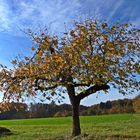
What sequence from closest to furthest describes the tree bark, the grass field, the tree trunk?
the grass field < the tree bark < the tree trunk

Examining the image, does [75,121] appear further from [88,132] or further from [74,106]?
[88,132]

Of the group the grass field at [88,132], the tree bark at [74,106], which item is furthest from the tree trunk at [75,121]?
the grass field at [88,132]

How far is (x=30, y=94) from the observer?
28594 mm

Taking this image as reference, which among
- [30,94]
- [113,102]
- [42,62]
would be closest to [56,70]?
[42,62]

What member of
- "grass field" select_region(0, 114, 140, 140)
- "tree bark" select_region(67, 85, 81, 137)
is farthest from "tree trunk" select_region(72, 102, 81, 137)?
"grass field" select_region(0, 114, 140, 140)

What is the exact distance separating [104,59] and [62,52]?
10.6 ft

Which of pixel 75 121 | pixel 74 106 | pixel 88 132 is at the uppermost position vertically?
pixel 74 106

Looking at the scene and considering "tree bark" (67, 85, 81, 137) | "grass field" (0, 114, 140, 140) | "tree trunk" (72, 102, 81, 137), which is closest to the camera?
"grass field" (0, 114, 140, 140)

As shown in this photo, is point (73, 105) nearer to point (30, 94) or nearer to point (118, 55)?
point (30, 94)

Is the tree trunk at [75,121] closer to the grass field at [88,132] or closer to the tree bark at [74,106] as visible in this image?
the tree bark at [74,106]

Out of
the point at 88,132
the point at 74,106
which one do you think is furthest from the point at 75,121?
the point at 88,132

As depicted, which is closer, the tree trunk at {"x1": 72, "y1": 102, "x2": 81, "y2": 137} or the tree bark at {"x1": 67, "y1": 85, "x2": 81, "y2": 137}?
the tree bark at {"x1": 67, "y1": 85, "x2": 81, "y2": 137}

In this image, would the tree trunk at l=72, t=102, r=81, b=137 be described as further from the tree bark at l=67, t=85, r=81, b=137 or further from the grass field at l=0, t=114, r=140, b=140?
the grass field at l=0, t=114, r=140, b=140

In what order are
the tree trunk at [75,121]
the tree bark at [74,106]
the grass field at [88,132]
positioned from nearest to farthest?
1. the grass field at [88,132]
2. the tree bark at [74,106]
3. the tree trunk at [75,121]
